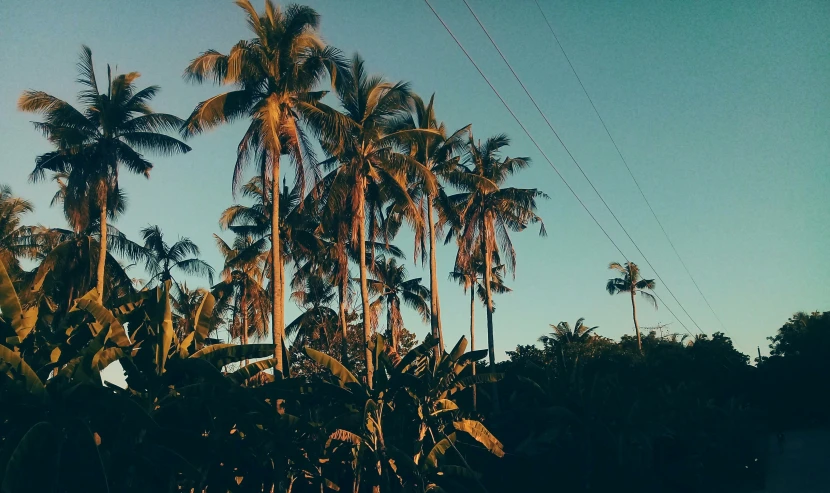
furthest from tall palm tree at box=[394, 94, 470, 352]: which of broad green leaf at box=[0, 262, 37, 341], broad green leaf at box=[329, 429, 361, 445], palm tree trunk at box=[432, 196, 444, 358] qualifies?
broad green leaf at box=[0, 262, 37, 341]

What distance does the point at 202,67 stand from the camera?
23.3m

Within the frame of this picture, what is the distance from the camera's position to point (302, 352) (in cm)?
2753

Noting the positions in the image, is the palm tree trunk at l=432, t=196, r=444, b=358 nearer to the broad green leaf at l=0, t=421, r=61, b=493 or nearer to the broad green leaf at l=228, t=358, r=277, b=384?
the broad green leaf at l=228, t=358, r=277, b=384

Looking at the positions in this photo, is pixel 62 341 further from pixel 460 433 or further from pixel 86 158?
pixel 460 433

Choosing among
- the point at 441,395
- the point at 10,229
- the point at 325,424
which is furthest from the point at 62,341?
the point at 10,229

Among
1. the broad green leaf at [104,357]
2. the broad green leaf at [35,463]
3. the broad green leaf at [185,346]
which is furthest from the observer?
the broad green leaf at [185,346]

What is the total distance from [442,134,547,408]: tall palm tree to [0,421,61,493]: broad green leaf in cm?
2183

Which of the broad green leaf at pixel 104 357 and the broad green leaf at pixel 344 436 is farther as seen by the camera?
the broad green leaf at pixel 344 436

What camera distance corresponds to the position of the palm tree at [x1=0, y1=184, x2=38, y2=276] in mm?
30953

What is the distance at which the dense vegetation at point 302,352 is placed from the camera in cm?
1711

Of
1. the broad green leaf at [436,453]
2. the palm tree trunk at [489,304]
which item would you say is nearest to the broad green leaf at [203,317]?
the broad green leaf at [436,453]

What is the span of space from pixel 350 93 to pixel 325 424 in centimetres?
1296

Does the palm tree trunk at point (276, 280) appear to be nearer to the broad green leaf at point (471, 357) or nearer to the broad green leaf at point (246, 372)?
the broad green leaf at point (246, 372)

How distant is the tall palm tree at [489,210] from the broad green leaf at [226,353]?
55.1 feet
